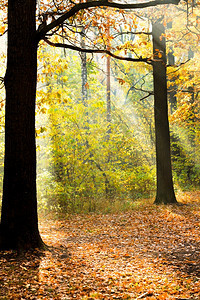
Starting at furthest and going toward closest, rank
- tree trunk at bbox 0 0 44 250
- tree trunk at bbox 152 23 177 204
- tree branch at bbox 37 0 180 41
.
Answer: tree trunk at bbox 152 23 177 204, tree branch at bbox 37 0 180 41, tree trunk at bbox 0 0 44 250

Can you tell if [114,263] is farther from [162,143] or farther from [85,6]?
[162,143]

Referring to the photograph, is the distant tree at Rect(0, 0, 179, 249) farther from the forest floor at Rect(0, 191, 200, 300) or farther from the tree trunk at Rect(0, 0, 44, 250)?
the forest floor at Rect(0, 191, 200, 300)

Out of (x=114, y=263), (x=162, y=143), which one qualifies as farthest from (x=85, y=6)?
(x=162, y=143)

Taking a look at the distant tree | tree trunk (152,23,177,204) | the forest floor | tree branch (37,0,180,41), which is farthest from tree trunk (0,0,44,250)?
tree trunk (152,23,177,204)

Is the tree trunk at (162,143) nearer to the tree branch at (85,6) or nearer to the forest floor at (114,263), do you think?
the forest floor at (114,263)

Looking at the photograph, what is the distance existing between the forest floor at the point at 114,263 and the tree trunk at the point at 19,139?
1.35 feet

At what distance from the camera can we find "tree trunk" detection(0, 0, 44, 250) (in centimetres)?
522

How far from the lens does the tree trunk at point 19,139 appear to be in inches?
205

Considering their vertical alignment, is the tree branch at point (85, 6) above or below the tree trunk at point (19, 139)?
above

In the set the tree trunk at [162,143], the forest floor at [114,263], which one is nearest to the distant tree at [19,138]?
the forest floor at [114,263]

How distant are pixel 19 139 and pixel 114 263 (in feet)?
8.76

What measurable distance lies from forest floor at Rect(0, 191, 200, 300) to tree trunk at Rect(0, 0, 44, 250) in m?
0.41

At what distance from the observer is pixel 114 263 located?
5.33 metres

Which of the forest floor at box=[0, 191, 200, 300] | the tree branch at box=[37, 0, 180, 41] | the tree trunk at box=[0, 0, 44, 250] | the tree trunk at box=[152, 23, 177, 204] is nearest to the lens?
the forest floor at box=[0, 191, 200, 300]
